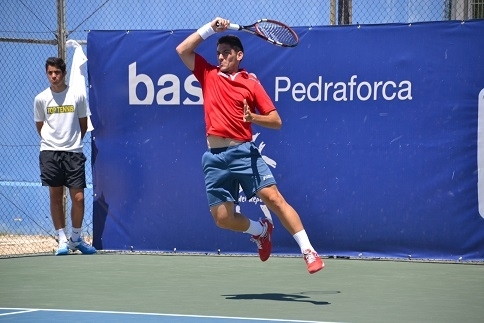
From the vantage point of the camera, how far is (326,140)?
34.3 ft

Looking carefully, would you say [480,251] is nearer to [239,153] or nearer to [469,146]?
[469,146]

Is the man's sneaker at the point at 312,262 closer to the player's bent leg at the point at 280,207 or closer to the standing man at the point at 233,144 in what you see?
the standing man at the point at 233,144

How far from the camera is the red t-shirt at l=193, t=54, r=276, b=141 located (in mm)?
8117

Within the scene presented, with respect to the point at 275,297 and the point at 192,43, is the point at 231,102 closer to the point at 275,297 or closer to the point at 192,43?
the point at 192,43

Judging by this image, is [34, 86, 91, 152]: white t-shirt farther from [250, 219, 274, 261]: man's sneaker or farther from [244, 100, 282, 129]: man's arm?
[244, 100, 282, 129]: man's arm

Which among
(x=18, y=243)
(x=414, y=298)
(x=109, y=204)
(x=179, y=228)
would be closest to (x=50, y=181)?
(x=109, y=204)

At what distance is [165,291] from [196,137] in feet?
9.71

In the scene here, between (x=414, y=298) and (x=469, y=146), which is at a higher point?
(x=469, y=146)

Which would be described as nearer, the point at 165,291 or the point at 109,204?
the point at 165,291

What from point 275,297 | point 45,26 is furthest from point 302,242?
point 45,26

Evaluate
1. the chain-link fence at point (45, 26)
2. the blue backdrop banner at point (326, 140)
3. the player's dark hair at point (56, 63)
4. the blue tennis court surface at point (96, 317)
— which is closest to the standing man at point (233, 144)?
the blue tennis court surface at point (96, 317)

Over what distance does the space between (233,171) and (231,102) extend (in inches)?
20.8

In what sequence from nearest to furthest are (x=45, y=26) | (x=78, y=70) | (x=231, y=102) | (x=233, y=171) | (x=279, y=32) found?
1. (x=233, y=171)
2. (x=231, y=102)
3. (x=279, y=32)
4. (x=78, y=70)
5. (x=45, y=26)

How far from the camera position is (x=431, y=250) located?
33.5 feet
